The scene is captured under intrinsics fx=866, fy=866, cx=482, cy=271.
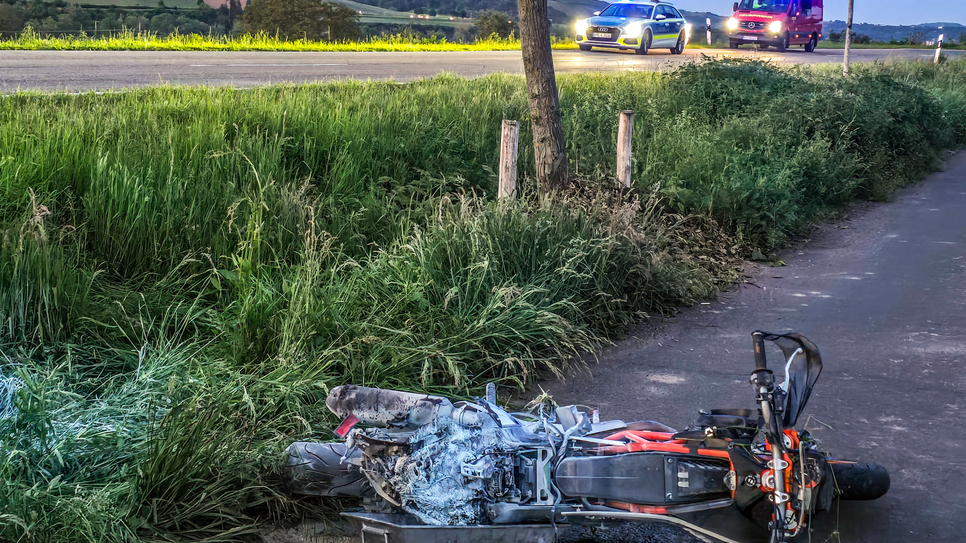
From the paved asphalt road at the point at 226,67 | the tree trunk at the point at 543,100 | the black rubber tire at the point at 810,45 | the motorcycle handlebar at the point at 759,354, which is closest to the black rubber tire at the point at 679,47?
the paved asphalt road at the point at 226,67

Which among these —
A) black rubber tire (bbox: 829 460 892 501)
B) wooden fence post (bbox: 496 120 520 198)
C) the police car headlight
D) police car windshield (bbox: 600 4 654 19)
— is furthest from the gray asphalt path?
police car windshield (bbox: 600 4 654 19)

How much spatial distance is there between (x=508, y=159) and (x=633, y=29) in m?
22.1

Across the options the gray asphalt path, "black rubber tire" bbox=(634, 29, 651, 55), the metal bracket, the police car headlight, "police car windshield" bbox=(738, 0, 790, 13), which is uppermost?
"police car windshield" bbox=(738, 0, 790, 13)

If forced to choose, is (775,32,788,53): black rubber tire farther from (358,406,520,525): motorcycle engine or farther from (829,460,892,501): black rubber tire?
(358,406,520,525): motorcycle engine

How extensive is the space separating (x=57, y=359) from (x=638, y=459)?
129 inches

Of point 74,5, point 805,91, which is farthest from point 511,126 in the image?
point 74,5

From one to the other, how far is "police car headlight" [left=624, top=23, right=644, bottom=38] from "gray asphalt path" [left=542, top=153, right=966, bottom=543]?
66.3 feet

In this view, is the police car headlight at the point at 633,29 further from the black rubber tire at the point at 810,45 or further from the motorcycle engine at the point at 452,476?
the motorcycle engine at the point at 452,476

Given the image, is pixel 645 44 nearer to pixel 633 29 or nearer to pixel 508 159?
pixel 633 29

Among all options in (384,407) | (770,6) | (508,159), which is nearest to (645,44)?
(770,6)

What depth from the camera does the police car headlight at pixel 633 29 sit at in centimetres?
2789

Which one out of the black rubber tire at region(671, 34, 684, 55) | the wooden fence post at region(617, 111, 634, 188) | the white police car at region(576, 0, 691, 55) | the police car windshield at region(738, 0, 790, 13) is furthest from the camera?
the police car windshield at region(738, 0, 790, 13)

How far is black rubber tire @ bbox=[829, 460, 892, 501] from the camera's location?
12.1 feet

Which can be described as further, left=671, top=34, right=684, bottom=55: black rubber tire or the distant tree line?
left=671, top=34, right=684, bottom=55: black rubber tire
